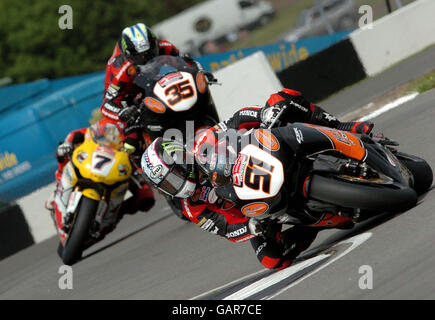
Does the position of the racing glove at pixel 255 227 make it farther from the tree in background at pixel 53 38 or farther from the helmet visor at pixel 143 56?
the tree in background at pixel 53 38

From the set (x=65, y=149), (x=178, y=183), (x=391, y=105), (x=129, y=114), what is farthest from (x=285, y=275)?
(x=391, y=105)

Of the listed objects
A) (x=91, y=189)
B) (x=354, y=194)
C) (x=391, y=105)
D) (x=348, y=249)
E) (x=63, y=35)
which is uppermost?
(x=354, y=194)

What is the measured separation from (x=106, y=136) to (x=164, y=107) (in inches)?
51.7

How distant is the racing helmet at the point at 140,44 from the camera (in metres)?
8.69

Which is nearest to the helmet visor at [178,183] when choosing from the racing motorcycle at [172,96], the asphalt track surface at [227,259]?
the asphalt track surface at [227,259]

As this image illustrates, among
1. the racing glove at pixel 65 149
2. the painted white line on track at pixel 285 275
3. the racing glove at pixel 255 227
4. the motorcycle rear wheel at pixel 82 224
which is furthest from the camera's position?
the racing glove at pixel 65 149

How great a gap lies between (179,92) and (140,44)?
918 mm

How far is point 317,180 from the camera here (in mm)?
5305

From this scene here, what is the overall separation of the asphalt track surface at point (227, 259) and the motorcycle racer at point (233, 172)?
0.84 ft

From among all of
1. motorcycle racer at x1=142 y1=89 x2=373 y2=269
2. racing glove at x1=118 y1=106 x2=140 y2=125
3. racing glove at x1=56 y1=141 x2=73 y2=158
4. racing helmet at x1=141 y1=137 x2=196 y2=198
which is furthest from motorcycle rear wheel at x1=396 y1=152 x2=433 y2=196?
racing glove at x1=56 y1=141 x2=73 y2=158

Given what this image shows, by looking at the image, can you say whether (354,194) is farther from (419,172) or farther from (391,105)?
(391,105)

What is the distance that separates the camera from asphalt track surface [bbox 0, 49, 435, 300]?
185 inches

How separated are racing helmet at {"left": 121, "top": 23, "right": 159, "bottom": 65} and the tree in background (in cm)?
2738
